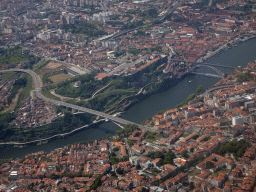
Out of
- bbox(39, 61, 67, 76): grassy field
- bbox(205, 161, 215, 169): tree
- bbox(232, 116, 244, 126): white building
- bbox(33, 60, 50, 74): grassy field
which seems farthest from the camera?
bbox(33, 60, 50, 74): grassy field

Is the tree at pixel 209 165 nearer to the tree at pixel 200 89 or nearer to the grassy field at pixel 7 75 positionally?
the tree at pixel 200 89

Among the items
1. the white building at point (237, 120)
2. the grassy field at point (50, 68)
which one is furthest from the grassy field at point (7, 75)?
the white building at point (237, 120)

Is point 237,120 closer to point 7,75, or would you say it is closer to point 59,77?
point 59,77

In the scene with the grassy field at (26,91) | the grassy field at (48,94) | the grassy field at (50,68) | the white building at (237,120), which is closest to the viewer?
the white building at (237,120)

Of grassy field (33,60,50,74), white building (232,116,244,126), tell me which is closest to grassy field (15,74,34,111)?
grassy field (33,60,50,74)

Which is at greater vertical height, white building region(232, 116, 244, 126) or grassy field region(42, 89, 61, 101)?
white building region(232, 116, 244, 126)

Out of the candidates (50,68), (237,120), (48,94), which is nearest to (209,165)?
(237,120)

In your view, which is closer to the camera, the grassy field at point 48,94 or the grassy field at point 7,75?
the grassy field at point 48,94

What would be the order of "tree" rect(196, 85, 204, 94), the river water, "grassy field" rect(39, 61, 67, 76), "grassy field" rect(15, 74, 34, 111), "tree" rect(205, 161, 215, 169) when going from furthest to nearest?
"grassy field" rect(39, 61, 67, 76)
"grassy field" rect(15, 74, 34, 111)
"tree" rect(196, 85, 204, 94)
the river water
"tree" rect(205, 161, 215, 169)

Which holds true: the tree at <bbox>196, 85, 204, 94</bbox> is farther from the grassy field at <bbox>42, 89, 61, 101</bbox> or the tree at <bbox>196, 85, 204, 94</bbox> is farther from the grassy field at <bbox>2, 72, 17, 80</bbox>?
the grassy field at <bbox>2, 72, 17, 80</bbox>
